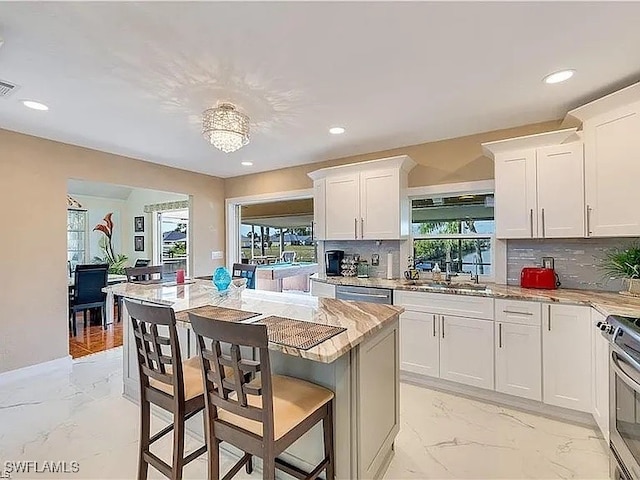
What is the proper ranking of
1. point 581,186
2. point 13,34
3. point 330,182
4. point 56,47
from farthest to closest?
point 330,182
point 581,186
point 56,47
point 13,34

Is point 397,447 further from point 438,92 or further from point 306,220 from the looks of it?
point 306,220

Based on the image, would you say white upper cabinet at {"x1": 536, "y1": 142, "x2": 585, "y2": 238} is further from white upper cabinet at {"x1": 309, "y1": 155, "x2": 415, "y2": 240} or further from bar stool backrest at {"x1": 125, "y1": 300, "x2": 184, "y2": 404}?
bar stool backrest at {"x1": 125, "y1": 300, "x2": 184, "y2": 404}

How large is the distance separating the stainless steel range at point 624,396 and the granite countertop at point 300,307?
1117mm

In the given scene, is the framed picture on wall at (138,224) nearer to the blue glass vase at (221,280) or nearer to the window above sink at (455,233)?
the blue glass vase at (221,280)

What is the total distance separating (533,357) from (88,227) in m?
8.96

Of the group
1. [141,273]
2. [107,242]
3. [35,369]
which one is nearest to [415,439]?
[141,273]

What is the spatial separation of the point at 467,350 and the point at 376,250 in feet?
5.24

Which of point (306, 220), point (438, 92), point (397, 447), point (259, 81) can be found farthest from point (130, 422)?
point (306, 220)

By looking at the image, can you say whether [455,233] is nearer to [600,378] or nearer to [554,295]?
[554,295]

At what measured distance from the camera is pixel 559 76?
230cm

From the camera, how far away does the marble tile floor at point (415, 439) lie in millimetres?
2039

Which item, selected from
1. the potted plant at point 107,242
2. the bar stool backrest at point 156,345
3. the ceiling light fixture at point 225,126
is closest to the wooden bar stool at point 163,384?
the bar stool backrest at point 156,345

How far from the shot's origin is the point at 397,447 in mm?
2262

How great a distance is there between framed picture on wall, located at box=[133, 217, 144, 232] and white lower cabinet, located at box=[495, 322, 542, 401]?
7852mm
